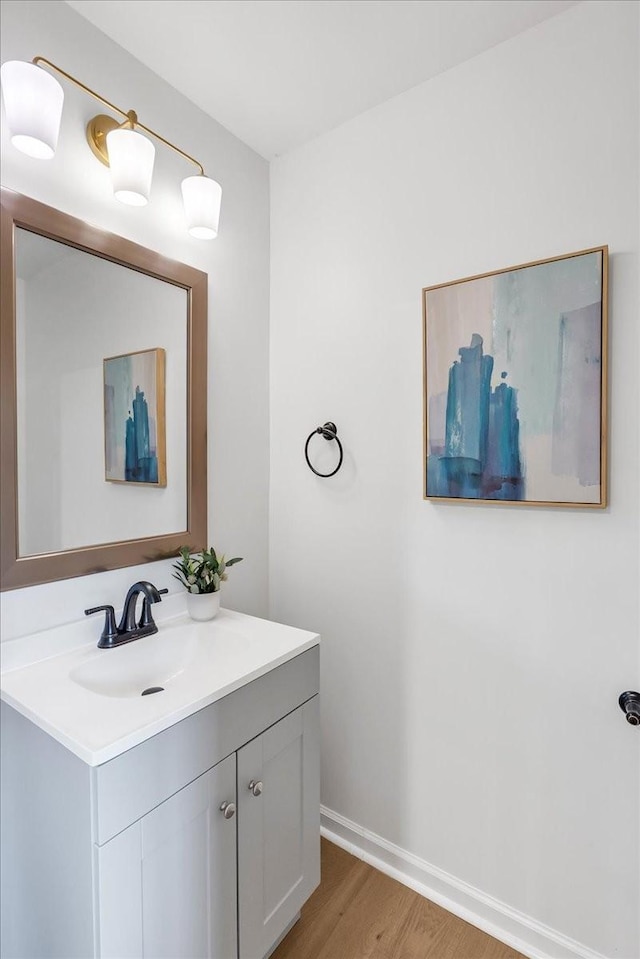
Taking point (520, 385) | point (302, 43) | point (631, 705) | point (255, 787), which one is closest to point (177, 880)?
point (255, 787)

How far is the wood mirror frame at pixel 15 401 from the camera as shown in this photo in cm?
115

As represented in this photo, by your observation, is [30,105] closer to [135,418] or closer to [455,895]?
[135,418]

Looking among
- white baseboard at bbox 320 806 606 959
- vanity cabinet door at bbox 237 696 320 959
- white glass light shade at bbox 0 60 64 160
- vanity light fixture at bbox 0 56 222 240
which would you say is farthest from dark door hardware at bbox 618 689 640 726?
white glass light shade at bbox 0 60 64 160

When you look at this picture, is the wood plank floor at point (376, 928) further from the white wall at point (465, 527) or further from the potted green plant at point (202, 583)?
the potted green plant at point (202, 583)

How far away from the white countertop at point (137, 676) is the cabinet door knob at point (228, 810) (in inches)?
9.9

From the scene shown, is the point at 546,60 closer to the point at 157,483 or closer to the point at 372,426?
the point at 372,426

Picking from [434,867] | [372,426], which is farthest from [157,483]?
[434,867]

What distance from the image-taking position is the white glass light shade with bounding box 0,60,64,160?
1.06 meters

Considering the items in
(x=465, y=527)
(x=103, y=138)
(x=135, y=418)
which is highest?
(x=103, y=138)

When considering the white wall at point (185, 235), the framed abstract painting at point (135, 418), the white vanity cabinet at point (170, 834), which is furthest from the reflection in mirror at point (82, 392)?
the white vanity cabinet at point (170, 834)

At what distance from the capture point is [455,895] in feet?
5.00

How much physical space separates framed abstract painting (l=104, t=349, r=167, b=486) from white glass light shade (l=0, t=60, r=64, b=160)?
0.51 m

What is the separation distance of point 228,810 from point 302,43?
199cm

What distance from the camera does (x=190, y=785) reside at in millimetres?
1033
